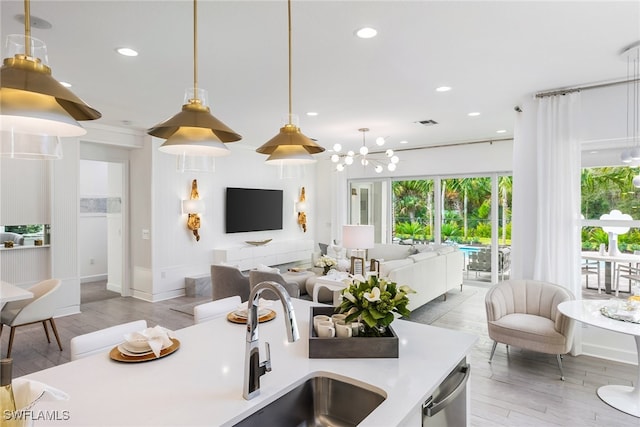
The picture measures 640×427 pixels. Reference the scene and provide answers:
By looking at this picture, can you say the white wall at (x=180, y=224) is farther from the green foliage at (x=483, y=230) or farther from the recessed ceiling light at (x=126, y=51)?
the green foliage at (x=483, y=230)

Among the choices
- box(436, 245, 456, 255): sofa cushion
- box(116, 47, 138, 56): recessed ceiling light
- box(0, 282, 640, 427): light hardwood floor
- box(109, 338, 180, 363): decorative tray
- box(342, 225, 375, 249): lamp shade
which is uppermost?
box(116, 47, 138, 56): recessed ceiling light

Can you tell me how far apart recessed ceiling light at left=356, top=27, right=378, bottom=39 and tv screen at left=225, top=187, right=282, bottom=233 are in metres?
4.96

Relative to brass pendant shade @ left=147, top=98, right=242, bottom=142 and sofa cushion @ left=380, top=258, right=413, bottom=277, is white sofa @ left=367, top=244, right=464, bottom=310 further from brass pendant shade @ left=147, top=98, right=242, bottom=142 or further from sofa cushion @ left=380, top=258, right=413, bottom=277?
brass pendant shade @ left=147, top=98, right=242, bottom=142

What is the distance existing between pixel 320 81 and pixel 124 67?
183 centimetres

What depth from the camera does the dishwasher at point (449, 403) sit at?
1.37 meters

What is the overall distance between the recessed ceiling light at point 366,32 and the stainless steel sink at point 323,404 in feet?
7.51

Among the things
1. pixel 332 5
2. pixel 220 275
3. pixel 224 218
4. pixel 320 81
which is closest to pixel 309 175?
pixel 224 218

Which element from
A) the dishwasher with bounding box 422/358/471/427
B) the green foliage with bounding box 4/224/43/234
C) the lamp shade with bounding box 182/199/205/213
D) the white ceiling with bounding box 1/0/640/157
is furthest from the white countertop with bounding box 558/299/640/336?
the green foliage with bounding box 4/224/43/234

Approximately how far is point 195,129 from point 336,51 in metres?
1.68

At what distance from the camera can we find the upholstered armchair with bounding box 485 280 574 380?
3178mm

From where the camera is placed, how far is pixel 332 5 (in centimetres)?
226

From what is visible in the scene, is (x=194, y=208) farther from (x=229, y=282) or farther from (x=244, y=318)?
(x=244, y=318)

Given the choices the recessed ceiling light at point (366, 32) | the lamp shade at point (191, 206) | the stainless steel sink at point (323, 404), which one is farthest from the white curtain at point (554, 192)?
the lamp shade at point (191, 206)

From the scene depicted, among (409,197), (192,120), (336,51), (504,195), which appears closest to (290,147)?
(192,120)
